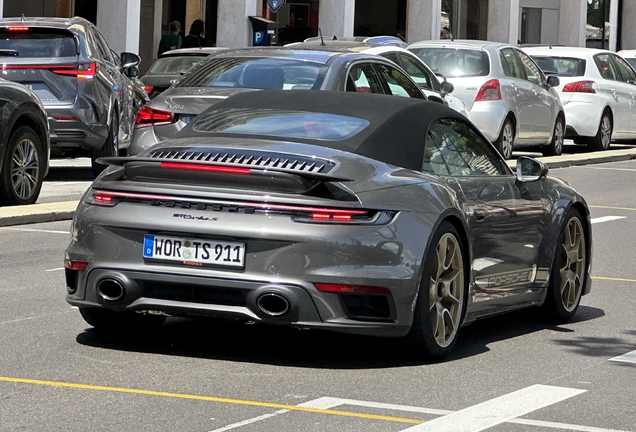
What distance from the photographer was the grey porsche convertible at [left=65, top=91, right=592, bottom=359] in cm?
703

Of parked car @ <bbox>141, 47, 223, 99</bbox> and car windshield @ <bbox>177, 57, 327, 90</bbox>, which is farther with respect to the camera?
parked car @ <bbox>141, 47, 223, 99</bbox>

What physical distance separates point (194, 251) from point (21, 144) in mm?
7353

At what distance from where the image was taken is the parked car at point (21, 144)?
1370 cm

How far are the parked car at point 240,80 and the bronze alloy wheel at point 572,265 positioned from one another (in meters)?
5.18

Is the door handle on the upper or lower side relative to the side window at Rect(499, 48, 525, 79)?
lower

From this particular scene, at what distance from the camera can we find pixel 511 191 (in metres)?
8.50

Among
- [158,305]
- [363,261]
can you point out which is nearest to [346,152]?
[363,261]

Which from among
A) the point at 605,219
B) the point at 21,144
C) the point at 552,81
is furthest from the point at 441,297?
the point at 552,81

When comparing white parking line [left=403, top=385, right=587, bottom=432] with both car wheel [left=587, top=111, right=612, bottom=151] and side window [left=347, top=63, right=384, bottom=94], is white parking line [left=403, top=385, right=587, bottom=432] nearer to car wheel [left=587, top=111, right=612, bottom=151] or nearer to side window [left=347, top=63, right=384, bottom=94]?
side window [left=347, top=63, right=384, bottom=94]

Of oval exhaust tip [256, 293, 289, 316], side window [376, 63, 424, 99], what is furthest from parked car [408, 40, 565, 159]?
oval exhaust tip [256, 293, 289, 316]

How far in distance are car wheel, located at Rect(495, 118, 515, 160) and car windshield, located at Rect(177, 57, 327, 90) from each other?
868cm

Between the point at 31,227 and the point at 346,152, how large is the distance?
6367 millimetres

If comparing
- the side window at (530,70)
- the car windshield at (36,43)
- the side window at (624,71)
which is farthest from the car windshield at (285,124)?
the side window at (624,71)

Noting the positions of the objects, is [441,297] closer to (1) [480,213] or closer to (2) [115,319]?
(1) [480,213]
